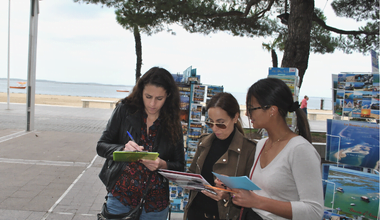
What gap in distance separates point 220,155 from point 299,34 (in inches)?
170

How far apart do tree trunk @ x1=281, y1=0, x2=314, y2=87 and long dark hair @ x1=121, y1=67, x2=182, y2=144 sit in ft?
13.6

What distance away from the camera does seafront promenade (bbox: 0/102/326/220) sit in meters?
3.62

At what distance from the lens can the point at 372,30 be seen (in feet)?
26.6

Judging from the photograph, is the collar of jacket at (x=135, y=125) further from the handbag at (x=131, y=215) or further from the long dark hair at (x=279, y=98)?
the long dark hair at (x=279, y=98)

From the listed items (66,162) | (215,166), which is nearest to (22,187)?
(66,162)

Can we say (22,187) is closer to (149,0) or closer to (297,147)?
(297,147)

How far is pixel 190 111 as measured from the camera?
373cm

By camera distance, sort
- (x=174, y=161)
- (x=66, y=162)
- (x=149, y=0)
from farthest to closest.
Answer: (x=149, y=0)
(x=66, y=162)
(x=174, y=161)

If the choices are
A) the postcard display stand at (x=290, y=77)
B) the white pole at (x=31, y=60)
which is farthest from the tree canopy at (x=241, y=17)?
the postcard display stand at (x=290, y=77)

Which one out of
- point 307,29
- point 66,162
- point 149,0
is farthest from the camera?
point 149,0

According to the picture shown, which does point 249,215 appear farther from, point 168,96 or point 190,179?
point 168,96

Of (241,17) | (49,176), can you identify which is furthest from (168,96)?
(241,17)

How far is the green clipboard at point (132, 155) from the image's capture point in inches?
58.4

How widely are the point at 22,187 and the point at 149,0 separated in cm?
595
